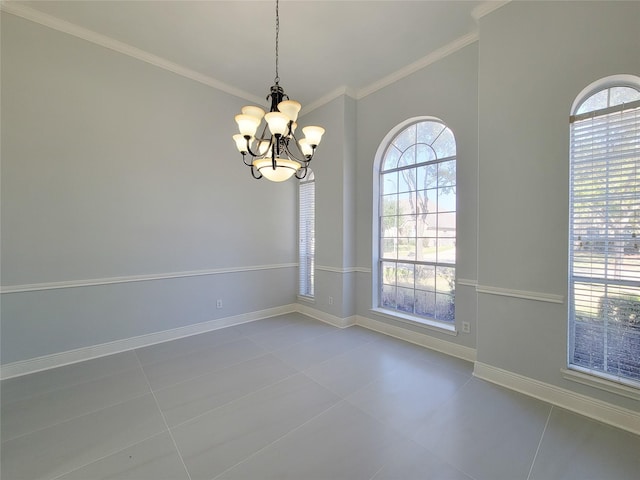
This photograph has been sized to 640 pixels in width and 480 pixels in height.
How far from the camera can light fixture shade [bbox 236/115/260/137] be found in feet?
6.16

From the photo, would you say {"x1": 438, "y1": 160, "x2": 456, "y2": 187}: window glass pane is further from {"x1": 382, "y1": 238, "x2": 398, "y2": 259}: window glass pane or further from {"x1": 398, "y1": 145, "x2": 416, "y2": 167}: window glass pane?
{"x1": 382, "y1": 238, "x2": 398, "y2": 259}: window glass pane

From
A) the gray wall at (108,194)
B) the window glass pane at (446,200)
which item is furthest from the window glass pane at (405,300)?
the gray wall at (108,194)

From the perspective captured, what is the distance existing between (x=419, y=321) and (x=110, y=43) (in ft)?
16.0

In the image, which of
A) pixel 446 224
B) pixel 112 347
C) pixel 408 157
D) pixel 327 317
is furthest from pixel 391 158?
pixel 112 347

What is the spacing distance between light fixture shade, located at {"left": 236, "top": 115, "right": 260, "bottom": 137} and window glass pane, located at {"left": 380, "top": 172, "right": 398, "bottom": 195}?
2307 millimetres

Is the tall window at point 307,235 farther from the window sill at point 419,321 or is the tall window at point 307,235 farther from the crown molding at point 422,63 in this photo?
the crown molding at point 422,63

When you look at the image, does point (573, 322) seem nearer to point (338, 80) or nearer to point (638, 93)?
point (638, 93)

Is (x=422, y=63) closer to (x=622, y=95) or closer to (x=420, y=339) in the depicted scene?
(x=622, y=95)

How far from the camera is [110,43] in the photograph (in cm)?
289

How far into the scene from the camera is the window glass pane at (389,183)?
366cm

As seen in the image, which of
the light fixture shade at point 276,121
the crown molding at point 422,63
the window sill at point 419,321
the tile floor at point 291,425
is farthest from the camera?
the window sill at point 419,321

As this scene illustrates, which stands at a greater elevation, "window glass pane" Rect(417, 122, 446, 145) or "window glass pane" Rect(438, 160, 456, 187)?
"window glass pane" Rect(417, 122, 446, 145)

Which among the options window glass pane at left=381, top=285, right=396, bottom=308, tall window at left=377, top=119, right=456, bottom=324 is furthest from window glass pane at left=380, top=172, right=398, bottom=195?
window glass pane at left=381, top=285, right=396, bottom=308

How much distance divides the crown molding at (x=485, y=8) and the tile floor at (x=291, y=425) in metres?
3.45
